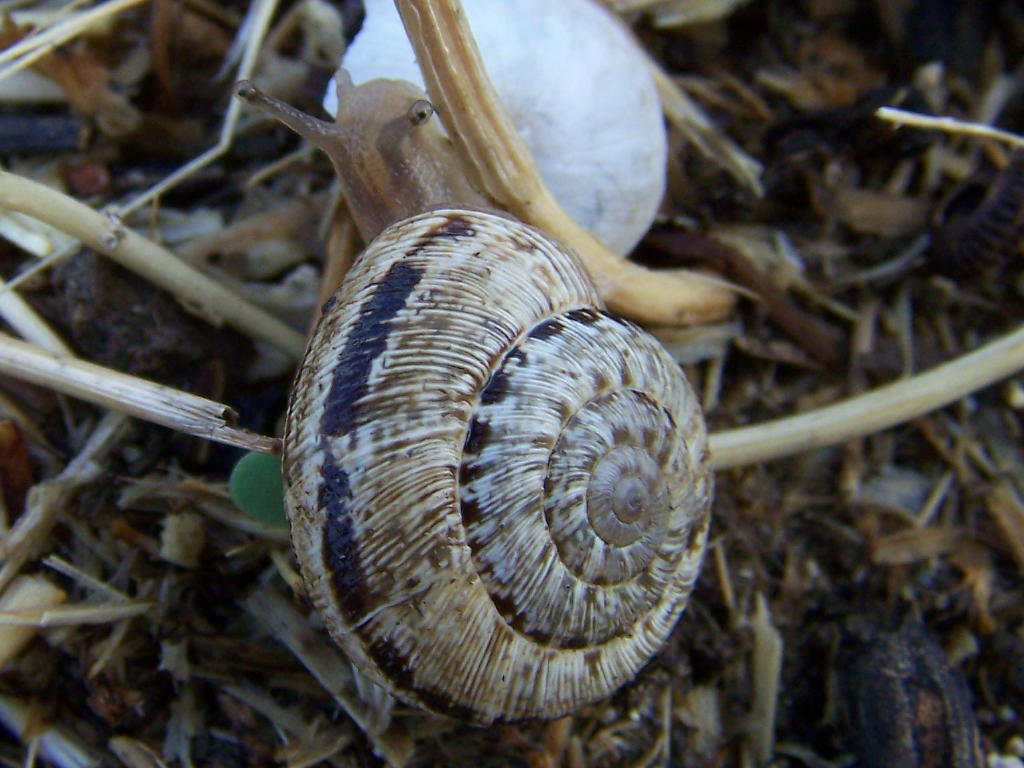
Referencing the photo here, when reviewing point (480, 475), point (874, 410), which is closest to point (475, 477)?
point (480, 475)

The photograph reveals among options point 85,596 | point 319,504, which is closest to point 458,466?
point 319,504

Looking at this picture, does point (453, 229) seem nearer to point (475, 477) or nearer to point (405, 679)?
point (475, 477)

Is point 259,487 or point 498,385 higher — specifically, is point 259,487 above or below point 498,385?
below

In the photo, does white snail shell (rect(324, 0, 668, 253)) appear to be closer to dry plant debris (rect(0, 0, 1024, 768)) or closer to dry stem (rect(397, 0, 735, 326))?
dry stem (rect(397, 0, 735, 326))

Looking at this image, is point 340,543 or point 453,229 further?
point 453,229

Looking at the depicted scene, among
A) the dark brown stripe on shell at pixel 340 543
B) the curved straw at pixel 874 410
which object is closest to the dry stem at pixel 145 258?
the dark brown stripe on shell at pixel 340 543

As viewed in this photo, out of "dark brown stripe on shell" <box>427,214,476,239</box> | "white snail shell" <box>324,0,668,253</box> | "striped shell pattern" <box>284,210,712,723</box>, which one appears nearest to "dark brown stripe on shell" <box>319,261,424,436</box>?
"striped shell pattern" <box>284,210,712,723</box>
